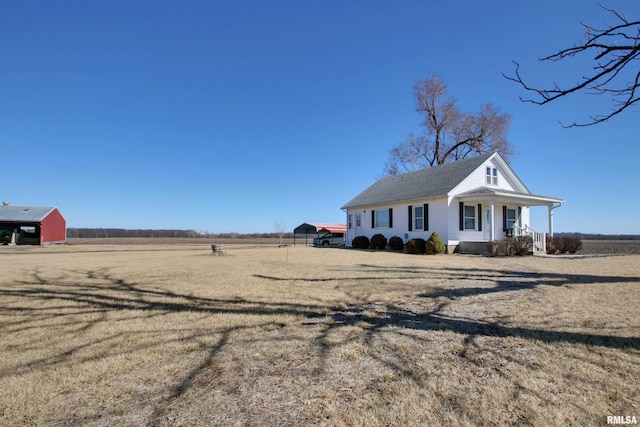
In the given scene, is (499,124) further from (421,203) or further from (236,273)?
(236,273)

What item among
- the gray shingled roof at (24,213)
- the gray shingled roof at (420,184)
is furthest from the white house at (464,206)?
the gray shingled roof at (24,213)

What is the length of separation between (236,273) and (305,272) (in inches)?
81.3

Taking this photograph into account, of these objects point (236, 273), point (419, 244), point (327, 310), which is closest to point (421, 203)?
point (419, 244)

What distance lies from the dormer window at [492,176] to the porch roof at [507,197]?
1.44m

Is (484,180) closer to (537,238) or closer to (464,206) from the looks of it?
(464,206)

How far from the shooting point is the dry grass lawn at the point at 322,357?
2.59 metres

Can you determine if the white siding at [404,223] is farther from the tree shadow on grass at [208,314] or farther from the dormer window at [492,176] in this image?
the tree shadow on grass at [208,314]

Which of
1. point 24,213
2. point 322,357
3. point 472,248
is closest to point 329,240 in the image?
point 472,248

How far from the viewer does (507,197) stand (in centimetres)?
1822

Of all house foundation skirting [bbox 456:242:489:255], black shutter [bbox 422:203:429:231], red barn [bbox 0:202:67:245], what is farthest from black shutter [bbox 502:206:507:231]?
red barn [bbox 0:202:67:245]

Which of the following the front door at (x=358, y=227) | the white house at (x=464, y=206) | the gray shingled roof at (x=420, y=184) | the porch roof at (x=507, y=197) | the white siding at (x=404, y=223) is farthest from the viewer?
the front door at (x=358, y=227)

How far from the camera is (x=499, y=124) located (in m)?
32.8

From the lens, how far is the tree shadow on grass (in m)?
3.80

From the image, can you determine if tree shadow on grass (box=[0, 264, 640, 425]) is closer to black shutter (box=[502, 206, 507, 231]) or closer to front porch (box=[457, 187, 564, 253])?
front porch (box=[457, 187, 564, 253])
